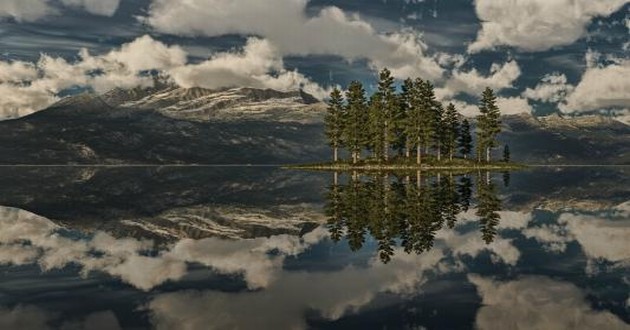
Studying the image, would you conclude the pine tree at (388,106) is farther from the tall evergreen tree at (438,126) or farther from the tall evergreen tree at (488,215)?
the tall evergreen tree at (488,215)

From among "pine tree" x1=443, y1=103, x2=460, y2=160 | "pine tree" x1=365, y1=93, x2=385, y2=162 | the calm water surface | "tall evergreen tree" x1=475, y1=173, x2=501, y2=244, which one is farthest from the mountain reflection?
"pine tree" x1=443, y1=103, x2=460, y2=160

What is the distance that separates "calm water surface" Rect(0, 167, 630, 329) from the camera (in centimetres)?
1648

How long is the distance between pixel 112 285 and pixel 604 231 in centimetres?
2796

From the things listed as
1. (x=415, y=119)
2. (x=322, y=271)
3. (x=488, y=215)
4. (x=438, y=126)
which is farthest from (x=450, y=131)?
(x=322, y=271)

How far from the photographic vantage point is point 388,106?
152 meters

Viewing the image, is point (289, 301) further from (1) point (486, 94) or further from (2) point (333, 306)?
(1) point (486, 94)

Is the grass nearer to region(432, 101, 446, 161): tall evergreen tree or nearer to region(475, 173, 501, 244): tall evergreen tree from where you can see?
region(432, 101, 446, 161): tall evergreen tree

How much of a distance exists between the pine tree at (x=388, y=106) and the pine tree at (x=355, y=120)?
644 centimetres

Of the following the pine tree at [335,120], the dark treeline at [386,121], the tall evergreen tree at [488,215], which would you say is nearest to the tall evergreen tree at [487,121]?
the dark treeline at [386,121]

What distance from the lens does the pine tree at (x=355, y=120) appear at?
155m

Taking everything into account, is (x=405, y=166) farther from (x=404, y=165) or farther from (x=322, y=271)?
(x=322, y=271)

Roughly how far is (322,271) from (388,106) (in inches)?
5174

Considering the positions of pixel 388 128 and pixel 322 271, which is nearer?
pixel 322 271

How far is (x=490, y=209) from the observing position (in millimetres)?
49531
